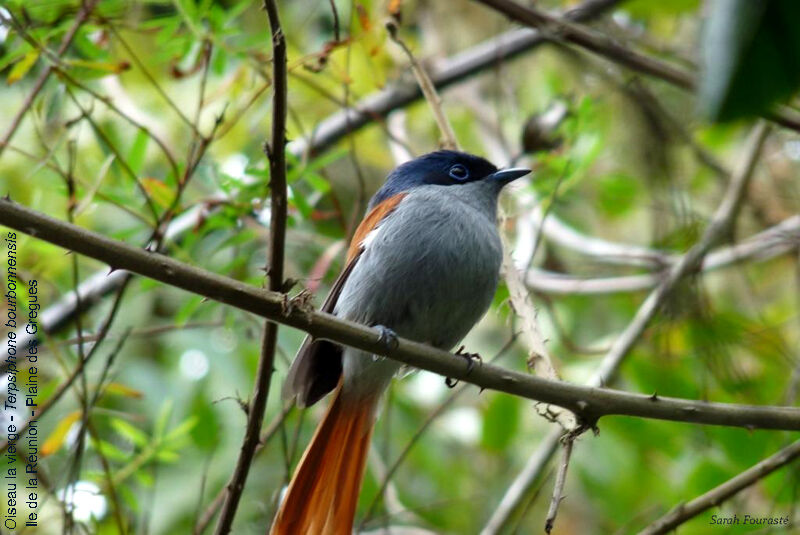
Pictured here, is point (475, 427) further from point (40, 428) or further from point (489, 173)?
point (40, 428)

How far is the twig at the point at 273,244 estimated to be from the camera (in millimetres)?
2047

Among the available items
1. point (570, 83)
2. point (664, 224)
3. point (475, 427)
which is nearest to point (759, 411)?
point (664, 224)

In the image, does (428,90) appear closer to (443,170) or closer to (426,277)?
(443,170)

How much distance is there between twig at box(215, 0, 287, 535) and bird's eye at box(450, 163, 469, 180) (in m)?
1.54

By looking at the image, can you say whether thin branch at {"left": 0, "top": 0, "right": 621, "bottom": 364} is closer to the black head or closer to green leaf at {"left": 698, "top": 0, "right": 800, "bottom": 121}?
the black head

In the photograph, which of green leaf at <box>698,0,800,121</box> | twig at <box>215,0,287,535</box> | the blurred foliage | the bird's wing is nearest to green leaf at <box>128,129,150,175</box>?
the blurred foliage

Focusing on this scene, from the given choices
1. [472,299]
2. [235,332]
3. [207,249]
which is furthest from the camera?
[235,332]

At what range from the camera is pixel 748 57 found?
74cm

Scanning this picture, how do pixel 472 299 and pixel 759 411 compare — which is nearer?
pixel 759 411

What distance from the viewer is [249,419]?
2426mm

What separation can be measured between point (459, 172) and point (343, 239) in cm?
87

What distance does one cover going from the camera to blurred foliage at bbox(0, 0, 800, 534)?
333 cm

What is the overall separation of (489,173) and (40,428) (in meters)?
2.12

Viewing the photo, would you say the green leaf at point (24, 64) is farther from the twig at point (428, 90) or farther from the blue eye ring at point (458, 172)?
the blue eye ring at point (458, 172)
